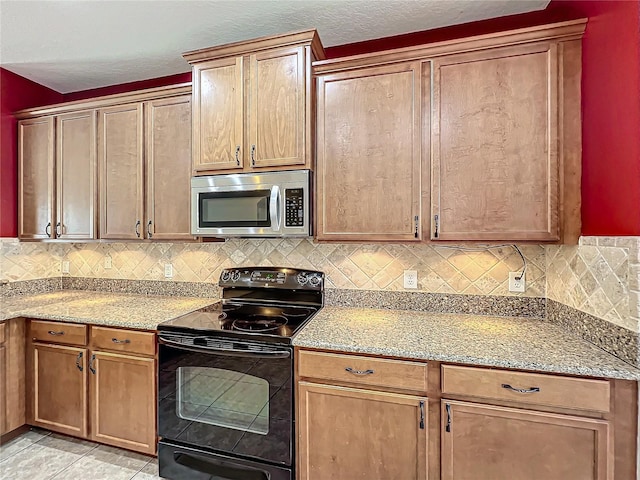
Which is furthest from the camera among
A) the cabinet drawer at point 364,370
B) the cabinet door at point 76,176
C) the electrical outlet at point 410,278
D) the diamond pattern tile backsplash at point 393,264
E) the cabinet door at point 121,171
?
the cabinet door at point 76,176

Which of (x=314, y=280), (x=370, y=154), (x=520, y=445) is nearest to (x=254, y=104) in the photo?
(x=370, y=154)

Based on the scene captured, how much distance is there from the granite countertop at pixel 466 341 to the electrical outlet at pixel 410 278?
18 cm

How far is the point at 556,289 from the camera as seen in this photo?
5.78 ft

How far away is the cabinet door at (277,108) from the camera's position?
1.86m

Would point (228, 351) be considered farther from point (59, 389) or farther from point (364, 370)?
point (59, 389)

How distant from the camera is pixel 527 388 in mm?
1298

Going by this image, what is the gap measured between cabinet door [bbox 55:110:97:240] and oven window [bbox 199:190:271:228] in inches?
41.6

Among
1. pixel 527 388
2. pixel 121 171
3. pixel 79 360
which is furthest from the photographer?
pixel 121 171

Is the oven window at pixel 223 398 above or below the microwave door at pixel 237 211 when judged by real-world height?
below

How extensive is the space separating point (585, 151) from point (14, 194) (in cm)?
392

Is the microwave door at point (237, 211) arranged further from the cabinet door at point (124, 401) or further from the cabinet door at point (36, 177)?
the cabinet door at point (36, 177)

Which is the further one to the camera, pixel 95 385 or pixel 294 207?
pixel 95 385

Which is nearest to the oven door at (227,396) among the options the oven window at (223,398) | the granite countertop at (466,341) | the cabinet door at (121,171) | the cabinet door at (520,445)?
the oven window at (223,398)

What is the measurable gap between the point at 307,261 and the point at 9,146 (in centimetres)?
260
